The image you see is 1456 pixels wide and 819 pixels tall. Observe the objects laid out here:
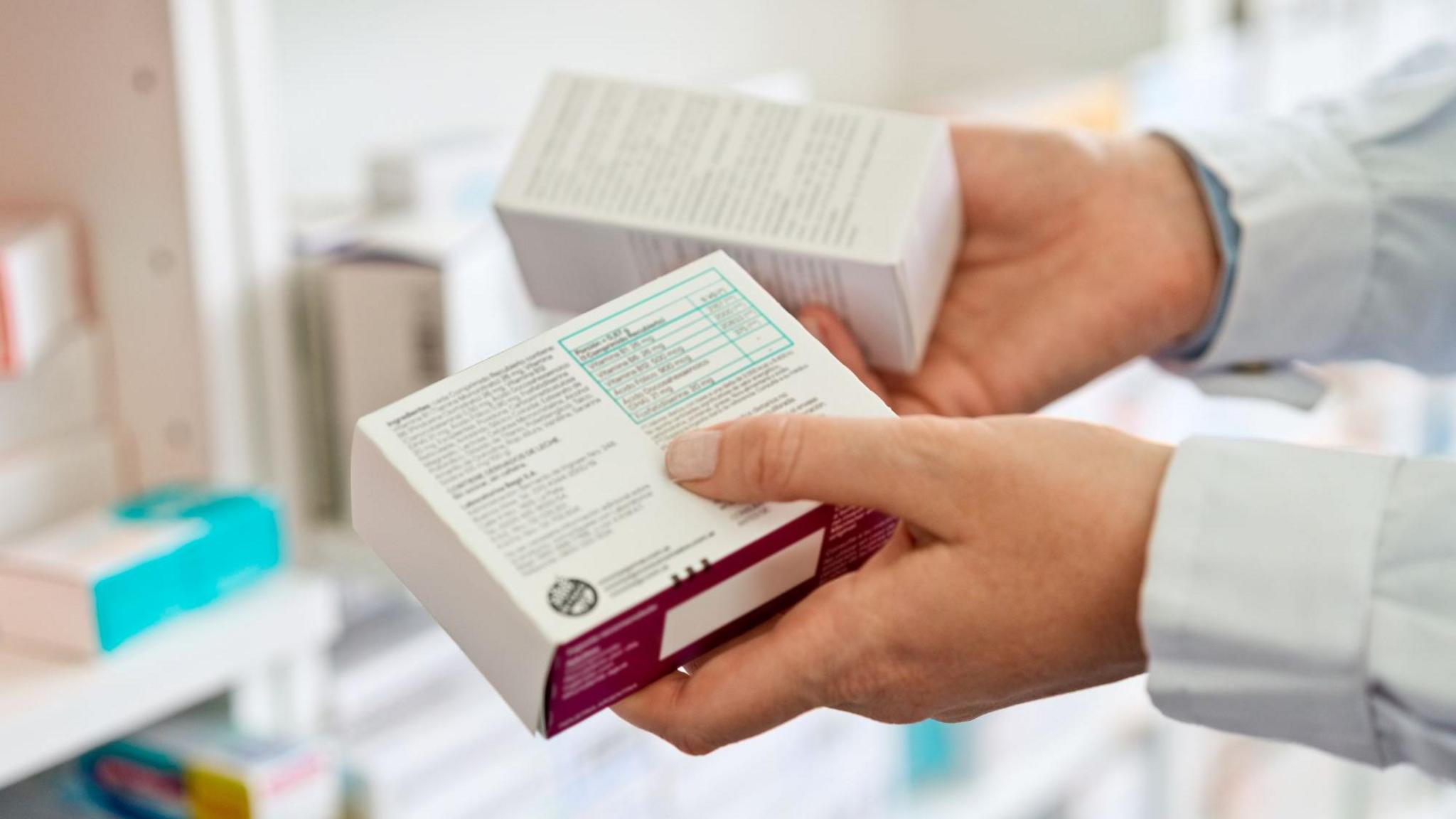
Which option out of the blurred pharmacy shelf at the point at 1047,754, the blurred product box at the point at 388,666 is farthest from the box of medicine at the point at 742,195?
the blurred pharmacy shelf at the point at 1047,754

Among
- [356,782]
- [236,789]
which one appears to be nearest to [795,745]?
[356,782]

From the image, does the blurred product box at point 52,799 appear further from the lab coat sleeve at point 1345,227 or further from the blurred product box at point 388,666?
the lab coat sleeve at point 1345,227

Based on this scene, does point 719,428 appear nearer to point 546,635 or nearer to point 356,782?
point 546,635

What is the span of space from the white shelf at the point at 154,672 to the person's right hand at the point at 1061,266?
350mm

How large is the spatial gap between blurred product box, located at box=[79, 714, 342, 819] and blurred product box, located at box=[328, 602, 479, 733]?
9cm

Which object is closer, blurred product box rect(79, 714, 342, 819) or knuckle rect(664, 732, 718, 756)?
knuckle rect(664, 732, 718, 756)

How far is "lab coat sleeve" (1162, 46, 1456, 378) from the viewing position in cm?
71

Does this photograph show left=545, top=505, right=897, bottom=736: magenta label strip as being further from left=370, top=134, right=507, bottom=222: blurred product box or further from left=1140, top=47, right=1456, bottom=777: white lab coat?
left=370, top=134, right=507, bottom=222: blurred product box

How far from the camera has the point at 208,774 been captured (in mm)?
646

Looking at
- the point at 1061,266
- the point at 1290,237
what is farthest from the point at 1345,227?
the point at 1061,266

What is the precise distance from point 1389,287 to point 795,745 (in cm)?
56

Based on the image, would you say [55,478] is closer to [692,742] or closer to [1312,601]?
[692,742]

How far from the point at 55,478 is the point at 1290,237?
642mm

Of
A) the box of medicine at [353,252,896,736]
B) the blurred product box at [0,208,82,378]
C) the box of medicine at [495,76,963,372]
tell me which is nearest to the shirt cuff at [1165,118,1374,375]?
the box of medicine at [495,76,963,372]
